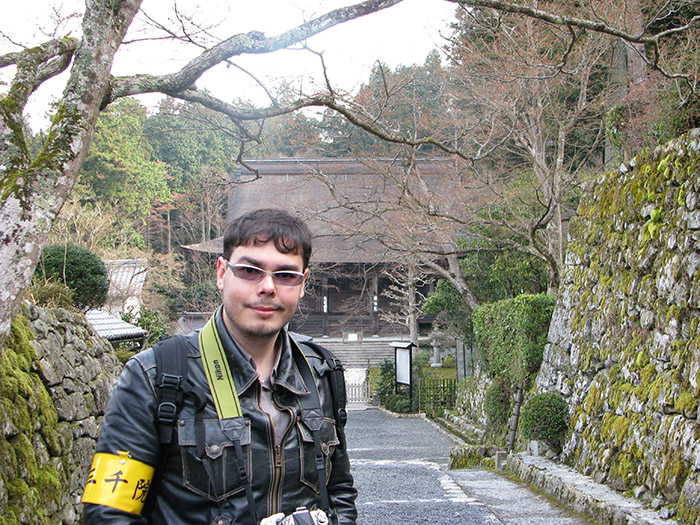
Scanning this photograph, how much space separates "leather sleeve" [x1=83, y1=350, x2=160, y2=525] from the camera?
5.05ft

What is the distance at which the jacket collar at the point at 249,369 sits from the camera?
5.63ft

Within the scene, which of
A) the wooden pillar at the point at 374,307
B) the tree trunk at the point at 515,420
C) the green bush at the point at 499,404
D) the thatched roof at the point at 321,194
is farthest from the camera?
the wooden pillar at the point at 374,307

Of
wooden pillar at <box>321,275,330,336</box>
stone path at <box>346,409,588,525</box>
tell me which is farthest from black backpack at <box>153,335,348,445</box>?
wooden pillar at <box>321,275,330,336</box>

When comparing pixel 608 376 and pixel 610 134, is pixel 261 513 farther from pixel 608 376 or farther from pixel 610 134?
pixel 610 134

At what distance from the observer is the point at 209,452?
5.15 ft

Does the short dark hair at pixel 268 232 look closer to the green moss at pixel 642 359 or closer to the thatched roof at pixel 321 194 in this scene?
the green moss at pixel 642 359

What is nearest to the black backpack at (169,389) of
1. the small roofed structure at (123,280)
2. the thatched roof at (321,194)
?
the small roofed structure at (123,280)

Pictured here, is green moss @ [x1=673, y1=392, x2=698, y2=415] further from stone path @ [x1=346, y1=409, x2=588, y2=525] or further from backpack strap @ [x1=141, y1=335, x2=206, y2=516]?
backpack strap @ [x1=141, y1=335, x2=206, y2=516]

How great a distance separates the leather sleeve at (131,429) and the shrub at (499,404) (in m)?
10.5

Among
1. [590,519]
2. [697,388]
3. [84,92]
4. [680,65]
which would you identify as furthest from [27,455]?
[680,65]

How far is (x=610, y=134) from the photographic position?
9570 millimetres

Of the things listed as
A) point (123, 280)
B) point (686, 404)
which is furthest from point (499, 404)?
point (123, 280)

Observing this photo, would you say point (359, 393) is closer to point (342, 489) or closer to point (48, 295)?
point (48, 295)

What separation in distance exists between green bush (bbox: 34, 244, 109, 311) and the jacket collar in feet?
23.2
